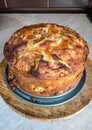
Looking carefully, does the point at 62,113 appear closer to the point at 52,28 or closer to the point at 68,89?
the point at 68,89

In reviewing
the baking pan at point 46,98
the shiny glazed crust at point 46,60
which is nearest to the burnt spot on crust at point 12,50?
the shiny glazed crust at point 46,60

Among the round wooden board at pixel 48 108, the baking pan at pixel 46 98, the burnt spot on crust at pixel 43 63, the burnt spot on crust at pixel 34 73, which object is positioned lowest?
the round wooden board at pixel 48 108

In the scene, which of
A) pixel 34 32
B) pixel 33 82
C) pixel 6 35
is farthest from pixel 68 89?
pixel 6 35

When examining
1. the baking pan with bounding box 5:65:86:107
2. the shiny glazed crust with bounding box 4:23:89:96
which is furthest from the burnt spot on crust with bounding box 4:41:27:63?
the baking pan with bounding box 5:65:86:107

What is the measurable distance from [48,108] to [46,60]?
180 mm

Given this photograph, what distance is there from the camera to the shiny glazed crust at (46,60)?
0.75 metres

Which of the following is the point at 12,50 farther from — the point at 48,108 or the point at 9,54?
the point at 48,108

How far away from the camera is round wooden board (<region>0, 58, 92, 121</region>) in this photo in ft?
2.62

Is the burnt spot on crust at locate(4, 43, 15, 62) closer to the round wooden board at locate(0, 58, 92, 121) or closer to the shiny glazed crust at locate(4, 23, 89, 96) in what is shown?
the shiny glazed crust at locate(4, 23, 89, 96)

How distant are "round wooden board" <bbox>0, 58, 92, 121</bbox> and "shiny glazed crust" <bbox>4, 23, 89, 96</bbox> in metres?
0.05

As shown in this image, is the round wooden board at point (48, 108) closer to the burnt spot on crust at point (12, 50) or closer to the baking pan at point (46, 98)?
the baking pan at point (46, 98)

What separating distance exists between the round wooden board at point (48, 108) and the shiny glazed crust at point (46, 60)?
0.17 ft

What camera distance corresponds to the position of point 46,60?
771 mm

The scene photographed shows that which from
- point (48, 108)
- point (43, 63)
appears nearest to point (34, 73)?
point (43, 63)
